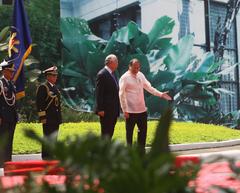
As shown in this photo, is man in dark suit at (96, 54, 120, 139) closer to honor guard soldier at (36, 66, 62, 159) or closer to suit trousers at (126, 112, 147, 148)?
suit trousers at (126, 112, 147, 148)

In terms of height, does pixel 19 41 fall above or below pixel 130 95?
above

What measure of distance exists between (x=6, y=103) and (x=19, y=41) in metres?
5.20

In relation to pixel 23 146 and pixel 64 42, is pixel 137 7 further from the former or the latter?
pixel 23 146

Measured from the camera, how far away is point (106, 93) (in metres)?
6.70

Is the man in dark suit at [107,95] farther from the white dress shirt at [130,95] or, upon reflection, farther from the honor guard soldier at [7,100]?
the honor guard soldier at [7,100]

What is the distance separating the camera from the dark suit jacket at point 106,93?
6656 mm

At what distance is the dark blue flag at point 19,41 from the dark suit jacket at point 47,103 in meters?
4.02

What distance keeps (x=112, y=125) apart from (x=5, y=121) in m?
1.21

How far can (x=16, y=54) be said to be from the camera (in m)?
11.3

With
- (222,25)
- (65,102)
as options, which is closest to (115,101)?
(65,102)

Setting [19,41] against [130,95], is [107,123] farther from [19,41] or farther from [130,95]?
[19,41]

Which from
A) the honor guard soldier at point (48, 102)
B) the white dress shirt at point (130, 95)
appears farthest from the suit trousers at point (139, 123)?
the honor guard soldier at point (48, 102)

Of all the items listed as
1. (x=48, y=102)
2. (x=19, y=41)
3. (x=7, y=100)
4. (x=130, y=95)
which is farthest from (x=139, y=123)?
(x=19, y=41)

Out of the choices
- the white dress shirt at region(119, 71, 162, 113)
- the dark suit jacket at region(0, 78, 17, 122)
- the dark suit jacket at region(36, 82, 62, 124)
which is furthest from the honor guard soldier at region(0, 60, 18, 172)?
the white dress shirt at region(119, 71, 162, 113)
